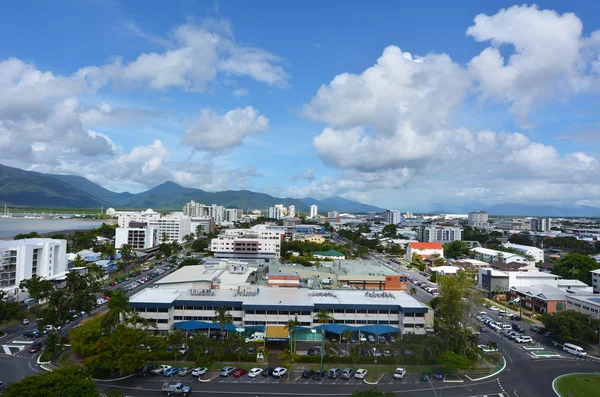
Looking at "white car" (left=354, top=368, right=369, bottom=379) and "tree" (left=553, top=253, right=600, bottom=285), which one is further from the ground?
"tree" (left=553, top=253, right=600, bottom=285)

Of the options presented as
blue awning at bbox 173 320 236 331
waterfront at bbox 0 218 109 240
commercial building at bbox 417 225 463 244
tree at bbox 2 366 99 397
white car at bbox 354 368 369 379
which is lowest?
white car at bbox 354 368 369 379

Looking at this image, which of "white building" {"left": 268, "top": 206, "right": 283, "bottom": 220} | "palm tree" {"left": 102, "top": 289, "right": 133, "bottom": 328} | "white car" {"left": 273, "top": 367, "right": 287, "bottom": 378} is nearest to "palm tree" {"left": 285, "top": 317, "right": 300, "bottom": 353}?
"white car" {"left": 273, "top": 367, "right": 287, "bottom": 378}

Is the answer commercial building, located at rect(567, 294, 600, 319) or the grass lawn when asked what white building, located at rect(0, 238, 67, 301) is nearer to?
the grass lawn

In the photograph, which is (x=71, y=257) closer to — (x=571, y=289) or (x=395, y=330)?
(x=395, y=330)

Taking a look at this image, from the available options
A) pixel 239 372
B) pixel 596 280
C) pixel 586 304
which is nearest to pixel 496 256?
pixel 596 280

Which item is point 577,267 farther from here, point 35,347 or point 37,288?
point 37,288

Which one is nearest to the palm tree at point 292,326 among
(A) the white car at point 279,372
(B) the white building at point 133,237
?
(A) the white car at point 279,372
